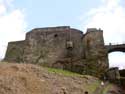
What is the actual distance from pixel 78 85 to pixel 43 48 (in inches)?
535

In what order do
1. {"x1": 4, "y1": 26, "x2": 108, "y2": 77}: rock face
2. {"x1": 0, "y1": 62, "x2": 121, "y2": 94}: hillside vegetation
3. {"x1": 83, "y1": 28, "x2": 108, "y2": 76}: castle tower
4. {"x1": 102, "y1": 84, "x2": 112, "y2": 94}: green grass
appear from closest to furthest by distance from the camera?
{"x1": 0, "y1": 62, "x2": 121, "y2": 94}: hillside vegetation → {"x1": 102, "y1": 84, "x2": 112, "y2": 94}: green grass → {"x1": 83, "y1": 28, "x2": 108, "y2": 76}: castle tower → {"x1": 4, "y1": 26, "x2": 108, "y2": 77}: rock face

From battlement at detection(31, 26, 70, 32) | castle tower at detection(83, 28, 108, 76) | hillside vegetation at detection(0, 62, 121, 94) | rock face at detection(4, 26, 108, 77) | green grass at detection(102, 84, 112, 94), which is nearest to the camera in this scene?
hillside vegetation at detection(0, 62, 121, 94)

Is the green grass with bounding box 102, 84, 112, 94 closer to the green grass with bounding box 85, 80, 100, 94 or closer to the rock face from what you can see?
the green grass with bounding box 85, 80, 100, 94

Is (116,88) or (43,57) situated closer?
(116,88)

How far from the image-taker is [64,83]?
2523cm

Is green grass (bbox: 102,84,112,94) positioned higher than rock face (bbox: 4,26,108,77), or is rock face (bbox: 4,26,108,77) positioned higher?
rock face (bbox: 4,26,108,77)

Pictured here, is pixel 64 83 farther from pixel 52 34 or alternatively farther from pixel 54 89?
pixel 52 34

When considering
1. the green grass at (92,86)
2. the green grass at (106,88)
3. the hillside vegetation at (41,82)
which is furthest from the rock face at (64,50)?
the hillside vegetation at (41,82)

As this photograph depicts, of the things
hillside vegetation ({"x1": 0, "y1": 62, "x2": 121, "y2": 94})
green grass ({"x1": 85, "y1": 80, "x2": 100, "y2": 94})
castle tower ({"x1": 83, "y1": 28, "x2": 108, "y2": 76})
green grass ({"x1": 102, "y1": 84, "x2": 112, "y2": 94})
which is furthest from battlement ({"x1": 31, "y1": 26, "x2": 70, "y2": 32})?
green grass ({"x1": 102, "y1": 84, "x2": 112, "y2": 94})

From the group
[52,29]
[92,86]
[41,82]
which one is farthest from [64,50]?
[41,82]

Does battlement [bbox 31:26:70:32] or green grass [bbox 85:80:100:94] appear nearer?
green grass [bbox 85:80:100:94]

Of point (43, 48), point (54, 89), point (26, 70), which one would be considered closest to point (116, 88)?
point (54, 89)

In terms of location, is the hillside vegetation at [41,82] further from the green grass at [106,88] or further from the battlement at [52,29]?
the battlement at [52,29]

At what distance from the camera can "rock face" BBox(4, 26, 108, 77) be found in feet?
111
